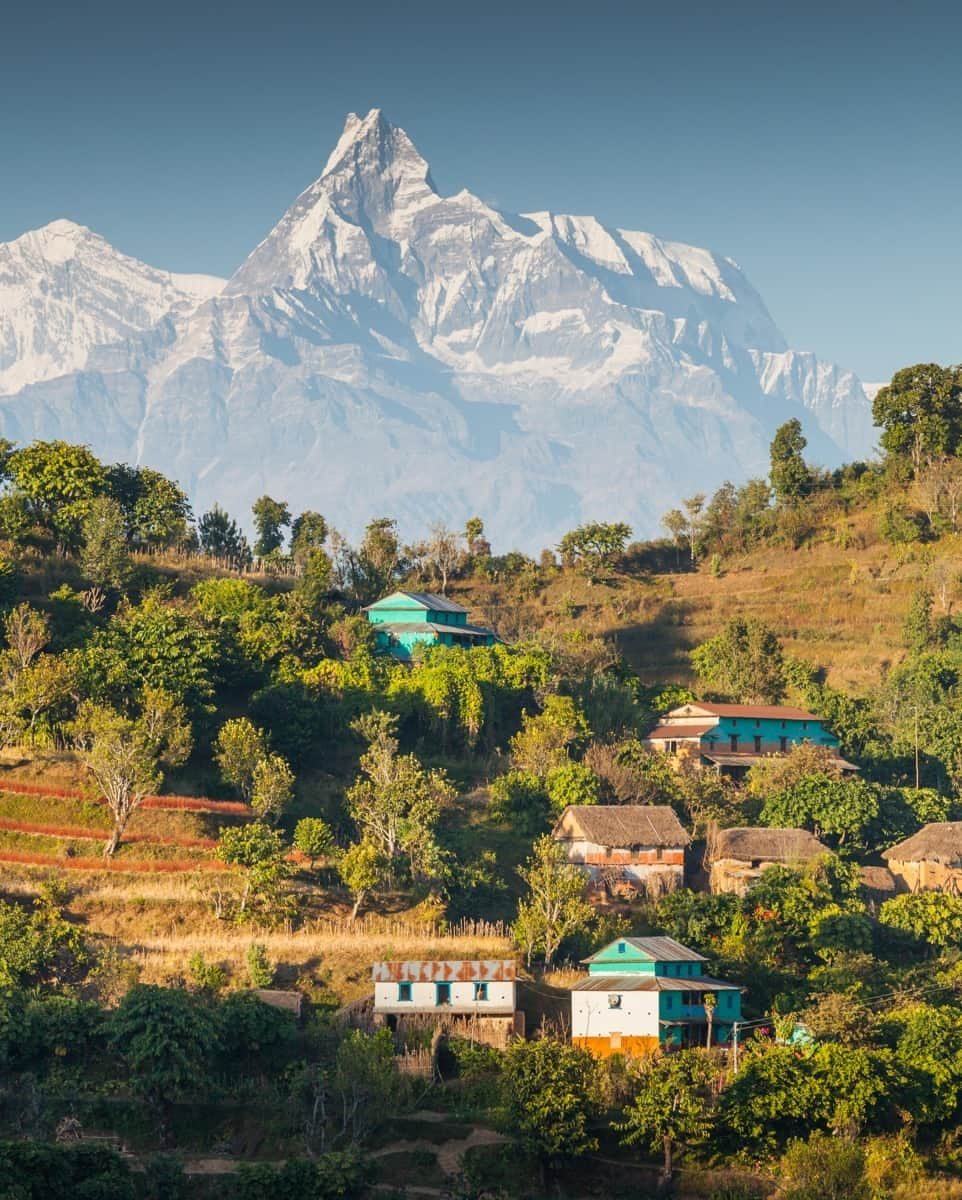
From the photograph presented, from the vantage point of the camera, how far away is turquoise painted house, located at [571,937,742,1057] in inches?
1823

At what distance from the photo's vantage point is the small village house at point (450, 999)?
46.2m

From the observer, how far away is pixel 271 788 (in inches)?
2146

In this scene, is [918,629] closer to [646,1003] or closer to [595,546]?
[595,546]

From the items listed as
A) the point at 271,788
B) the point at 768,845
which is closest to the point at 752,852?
the point at 768,845

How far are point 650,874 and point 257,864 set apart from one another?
525 inches

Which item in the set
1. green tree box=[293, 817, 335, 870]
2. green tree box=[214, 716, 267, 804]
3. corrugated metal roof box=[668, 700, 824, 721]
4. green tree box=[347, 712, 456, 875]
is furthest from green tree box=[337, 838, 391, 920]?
corrugated metal roof box=[668, 700, 824, 721]

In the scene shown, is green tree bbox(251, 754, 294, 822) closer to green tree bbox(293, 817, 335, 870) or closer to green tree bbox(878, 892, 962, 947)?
green tree bbox(293, 817, 335, 870)

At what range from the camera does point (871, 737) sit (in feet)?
239

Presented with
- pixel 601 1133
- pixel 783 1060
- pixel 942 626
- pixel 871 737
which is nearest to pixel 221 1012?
pixel 601 1133

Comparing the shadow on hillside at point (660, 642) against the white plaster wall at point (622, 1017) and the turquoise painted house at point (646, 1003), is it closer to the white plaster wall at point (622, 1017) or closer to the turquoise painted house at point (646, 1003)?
the turquoise painted house at point (646, 1003)

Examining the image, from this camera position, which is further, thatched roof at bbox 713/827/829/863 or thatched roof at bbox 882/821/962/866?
thatched roof at bbox 882/821/962/866

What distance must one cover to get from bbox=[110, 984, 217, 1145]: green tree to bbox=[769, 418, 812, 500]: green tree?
213 ft

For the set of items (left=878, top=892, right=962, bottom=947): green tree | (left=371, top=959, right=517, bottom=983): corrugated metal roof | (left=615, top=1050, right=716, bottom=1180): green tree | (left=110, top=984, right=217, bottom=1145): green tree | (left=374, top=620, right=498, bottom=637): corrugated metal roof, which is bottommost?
(left=615, top=1050, right=716, bottom=1180): green tree

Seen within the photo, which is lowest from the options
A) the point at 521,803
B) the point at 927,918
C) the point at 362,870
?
the point at 927,918
